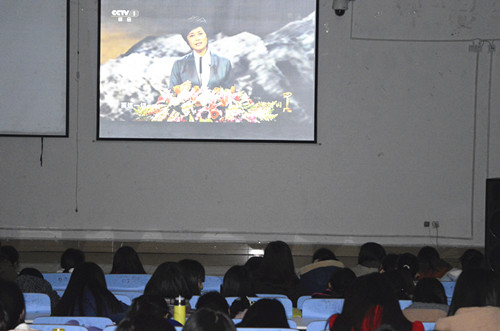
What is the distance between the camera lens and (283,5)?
880 centimetres

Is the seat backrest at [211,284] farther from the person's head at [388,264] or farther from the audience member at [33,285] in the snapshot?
the person's head at [388,264]

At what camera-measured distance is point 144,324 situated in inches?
78.4

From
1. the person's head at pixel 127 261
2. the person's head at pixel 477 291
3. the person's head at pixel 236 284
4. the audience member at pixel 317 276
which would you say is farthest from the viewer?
the person's head at pixel 127 261

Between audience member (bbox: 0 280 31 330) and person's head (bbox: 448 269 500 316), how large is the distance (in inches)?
73.6

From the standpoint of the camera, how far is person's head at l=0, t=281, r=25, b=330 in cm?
271

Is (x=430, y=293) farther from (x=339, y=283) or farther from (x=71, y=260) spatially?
(x=71, y=260)

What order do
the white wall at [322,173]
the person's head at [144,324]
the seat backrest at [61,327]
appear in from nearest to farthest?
1. the person's head at [144,324]
2. the seat backrest at [61,327]
3. the white wall at [322,173]

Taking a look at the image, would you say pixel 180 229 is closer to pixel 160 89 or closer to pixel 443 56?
pixel 160 89

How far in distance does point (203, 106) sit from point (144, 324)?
6.94 meters

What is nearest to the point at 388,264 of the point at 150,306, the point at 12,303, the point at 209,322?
the point at 150,306

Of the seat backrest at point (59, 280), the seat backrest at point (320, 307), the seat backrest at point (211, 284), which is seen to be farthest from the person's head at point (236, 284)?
the seat backrest at point (59, 280)

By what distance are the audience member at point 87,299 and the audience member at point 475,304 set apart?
1.75 meters

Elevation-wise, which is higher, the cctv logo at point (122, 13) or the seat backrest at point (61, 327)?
the cctv logo at point (122, 13)

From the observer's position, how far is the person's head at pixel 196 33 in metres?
8.81
